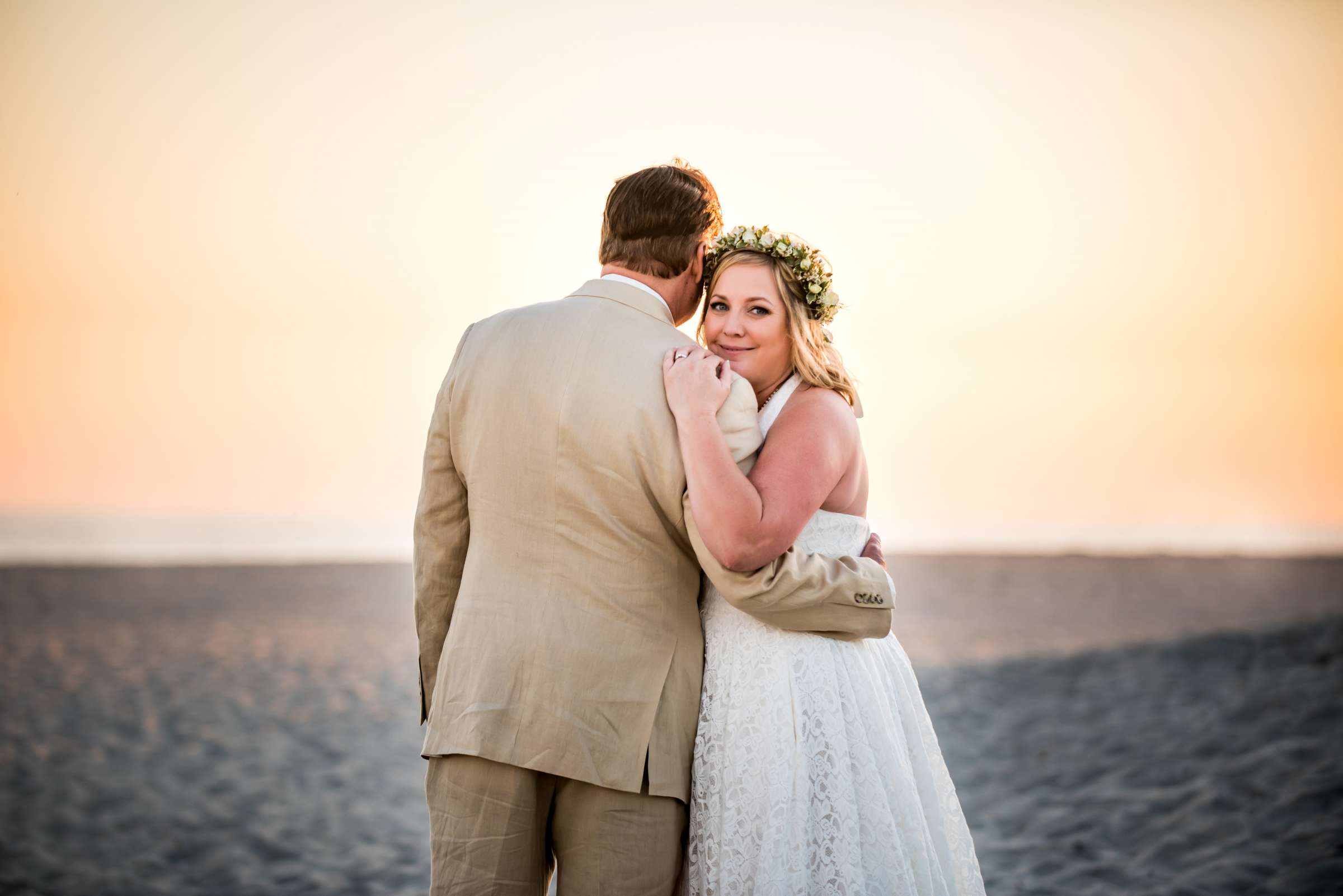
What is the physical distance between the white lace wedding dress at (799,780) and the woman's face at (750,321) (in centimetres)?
51

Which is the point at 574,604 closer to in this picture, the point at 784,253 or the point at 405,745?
A: the point at 784,253

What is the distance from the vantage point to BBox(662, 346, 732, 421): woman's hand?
98.1 inches

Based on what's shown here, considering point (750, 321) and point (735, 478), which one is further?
point (750, 321)

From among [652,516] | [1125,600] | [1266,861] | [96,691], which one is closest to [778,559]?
[652,516]

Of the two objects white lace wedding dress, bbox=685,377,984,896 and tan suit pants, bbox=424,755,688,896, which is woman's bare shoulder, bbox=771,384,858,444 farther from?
tan suit pants, bbox=424,755,688,896

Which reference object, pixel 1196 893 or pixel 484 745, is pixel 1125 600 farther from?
pixel 484 745

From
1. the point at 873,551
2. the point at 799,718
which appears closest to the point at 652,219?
the point at 873,551

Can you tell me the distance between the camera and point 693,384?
252cm

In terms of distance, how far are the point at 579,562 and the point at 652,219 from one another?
0.86 metres

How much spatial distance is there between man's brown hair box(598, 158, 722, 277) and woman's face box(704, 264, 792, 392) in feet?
0.90

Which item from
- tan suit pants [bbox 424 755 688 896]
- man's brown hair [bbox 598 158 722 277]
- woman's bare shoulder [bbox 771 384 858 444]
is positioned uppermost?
man's brown hair [bbox 598 158 722 277]

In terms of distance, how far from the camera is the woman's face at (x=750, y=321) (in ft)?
9.97

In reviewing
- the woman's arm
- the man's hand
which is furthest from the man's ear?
the man's hand

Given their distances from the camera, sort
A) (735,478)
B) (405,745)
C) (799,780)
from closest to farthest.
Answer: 1. (735,478)
2. (799,780)
3. (405,745)
